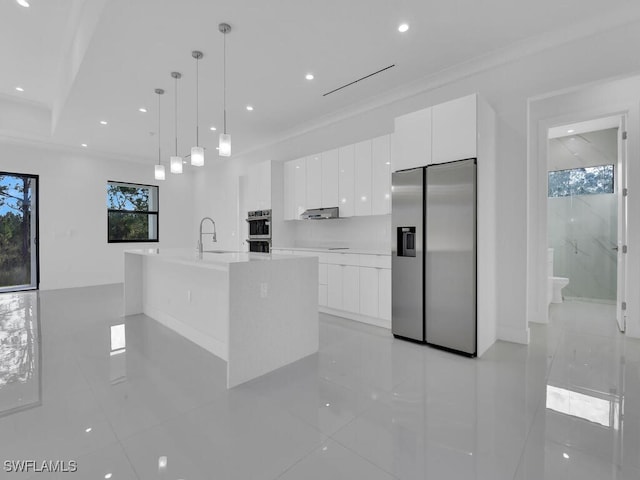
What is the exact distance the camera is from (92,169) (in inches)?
283

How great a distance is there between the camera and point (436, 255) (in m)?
3.19

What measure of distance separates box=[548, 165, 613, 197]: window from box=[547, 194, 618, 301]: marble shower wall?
138 mm

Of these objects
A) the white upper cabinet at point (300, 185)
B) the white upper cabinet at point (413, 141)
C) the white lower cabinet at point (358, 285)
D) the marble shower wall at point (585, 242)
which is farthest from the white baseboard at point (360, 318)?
the marble shower wall at point (585, 242)

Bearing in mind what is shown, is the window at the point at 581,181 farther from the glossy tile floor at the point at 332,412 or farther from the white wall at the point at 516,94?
the glossy tile floor at the point at 332,412

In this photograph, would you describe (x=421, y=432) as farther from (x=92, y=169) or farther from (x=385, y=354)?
(x=92, y=169)

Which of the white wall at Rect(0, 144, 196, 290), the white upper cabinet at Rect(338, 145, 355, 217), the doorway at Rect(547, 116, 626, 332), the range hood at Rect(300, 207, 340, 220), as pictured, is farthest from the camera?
the white wall at Rect(0, 144, 196, 290)

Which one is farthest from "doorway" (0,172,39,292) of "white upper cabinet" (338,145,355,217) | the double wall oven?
"white upper cabinet" (338,145,355,217)

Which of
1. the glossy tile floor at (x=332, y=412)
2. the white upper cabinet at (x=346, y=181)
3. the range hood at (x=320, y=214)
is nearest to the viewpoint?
the glossy tile floor at (x=332, y=412)

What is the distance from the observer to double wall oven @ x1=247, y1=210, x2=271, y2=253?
5664 millimetres

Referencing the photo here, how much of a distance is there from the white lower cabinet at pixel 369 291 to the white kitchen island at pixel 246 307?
1046 millimetres

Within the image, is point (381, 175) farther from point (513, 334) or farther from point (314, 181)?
point (513, 334)

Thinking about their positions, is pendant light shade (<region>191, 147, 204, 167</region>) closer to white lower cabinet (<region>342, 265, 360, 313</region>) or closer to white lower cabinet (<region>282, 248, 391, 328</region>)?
white lower cabinet (<region>282, 248, 391, 328</region>)

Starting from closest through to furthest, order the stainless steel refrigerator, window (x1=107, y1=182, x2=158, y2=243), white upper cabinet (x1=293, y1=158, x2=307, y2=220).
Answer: the stainless steel refrigerator, white upper cabinet (x1=293, y1=158, x2=307, y2=220), window (x1=107, y1=182, x2=158, y2=243)

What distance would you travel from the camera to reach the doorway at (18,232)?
20.2 ft
